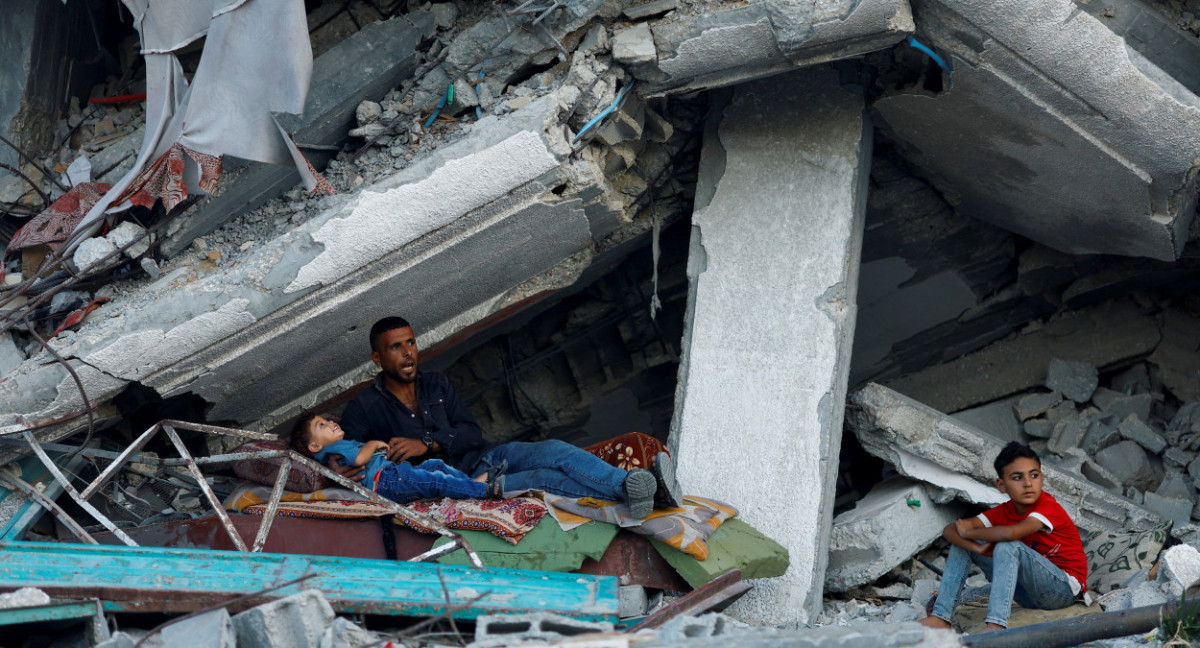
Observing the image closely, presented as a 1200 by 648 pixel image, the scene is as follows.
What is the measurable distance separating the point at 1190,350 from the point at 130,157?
18.8 ft

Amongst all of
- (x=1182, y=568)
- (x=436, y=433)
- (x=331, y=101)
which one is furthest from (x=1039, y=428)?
(x=331, y=101)

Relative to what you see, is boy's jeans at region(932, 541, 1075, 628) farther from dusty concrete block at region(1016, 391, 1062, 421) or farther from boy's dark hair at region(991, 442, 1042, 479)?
dusty concrete block at region(1016, 391, 1062, 421)

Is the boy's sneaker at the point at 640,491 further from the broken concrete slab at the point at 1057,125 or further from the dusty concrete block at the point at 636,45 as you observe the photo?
the broken concrete slab at the point at 1057,125

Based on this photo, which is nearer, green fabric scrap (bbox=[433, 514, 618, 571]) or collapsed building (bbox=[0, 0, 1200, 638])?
green fabric scrap (bbox=[433, 514, 618, 571])

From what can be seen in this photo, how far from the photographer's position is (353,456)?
463 centimetres

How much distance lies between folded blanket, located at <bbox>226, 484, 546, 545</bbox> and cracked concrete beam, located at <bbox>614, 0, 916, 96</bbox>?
191 centimetres

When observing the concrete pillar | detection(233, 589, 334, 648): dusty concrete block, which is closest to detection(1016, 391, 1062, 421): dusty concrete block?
the concrete pillar

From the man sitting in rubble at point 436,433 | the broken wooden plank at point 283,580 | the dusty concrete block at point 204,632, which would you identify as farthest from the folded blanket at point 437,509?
the dusty concrete block at point 204,632

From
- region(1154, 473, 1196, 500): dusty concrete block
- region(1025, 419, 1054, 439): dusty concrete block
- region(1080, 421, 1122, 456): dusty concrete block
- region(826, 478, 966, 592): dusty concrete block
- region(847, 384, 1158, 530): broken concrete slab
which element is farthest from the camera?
region(1025, 419, 1054, 439): dusty concrete block

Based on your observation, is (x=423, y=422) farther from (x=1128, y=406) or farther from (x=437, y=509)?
(x=1128, y=406)

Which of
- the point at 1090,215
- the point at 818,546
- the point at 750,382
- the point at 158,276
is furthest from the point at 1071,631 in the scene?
the point at 158,276

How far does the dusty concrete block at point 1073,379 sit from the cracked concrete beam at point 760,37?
2742mm

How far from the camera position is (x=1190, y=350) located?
6664 mm

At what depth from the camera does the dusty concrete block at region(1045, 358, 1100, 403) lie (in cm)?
654
